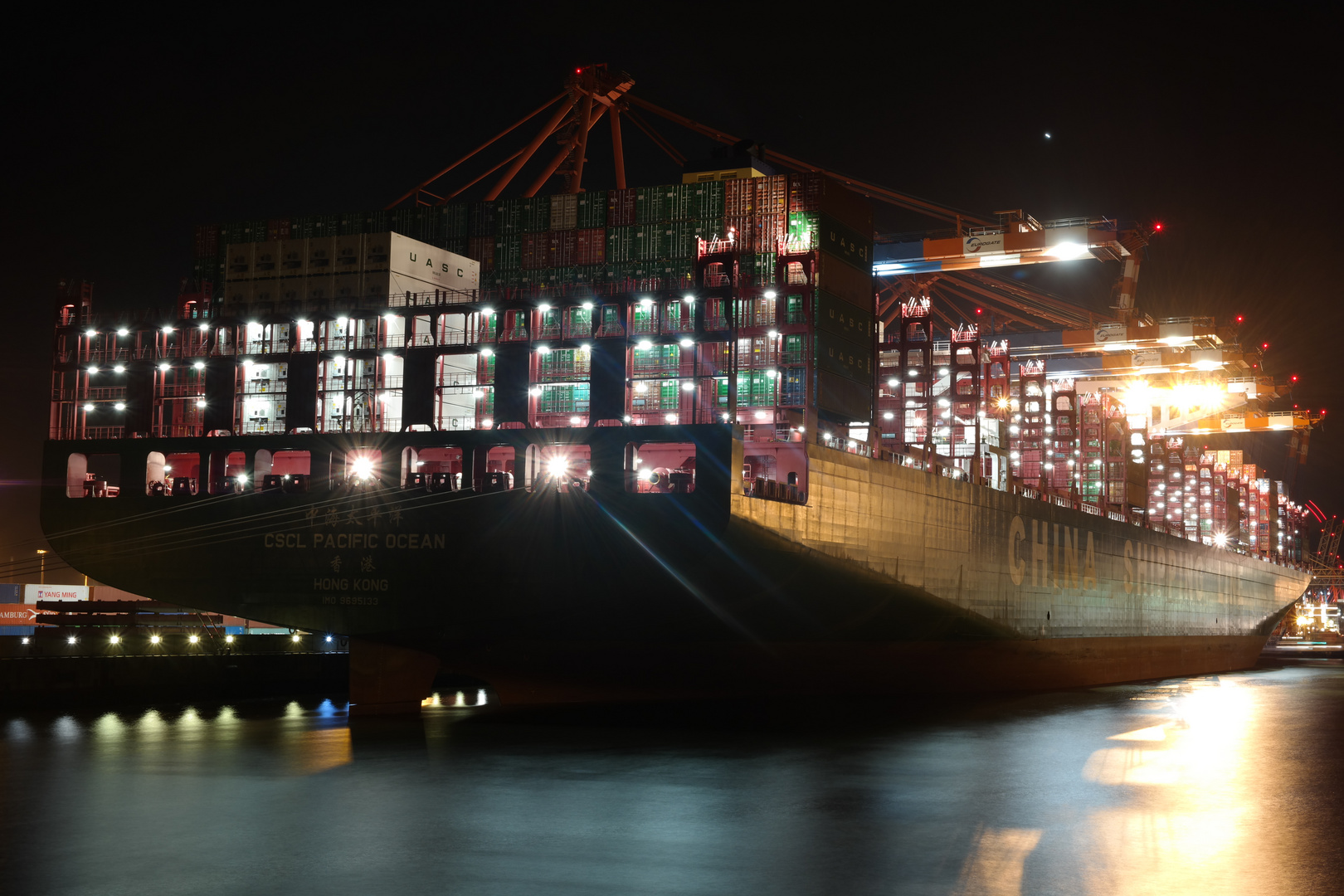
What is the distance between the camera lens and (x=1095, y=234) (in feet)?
121

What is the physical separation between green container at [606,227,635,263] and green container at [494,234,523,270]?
252 cm

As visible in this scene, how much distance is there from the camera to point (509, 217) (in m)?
32.1

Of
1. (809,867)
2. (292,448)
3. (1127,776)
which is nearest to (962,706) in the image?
(1127,776)

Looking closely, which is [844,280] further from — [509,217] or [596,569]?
[596,569]

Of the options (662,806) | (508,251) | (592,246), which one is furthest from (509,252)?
(662,806)

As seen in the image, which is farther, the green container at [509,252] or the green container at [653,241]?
the green container at [509,252]

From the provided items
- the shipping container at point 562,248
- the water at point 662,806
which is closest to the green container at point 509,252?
the shipping container at point 562,248

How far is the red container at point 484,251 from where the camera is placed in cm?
3209

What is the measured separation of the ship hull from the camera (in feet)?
85.5

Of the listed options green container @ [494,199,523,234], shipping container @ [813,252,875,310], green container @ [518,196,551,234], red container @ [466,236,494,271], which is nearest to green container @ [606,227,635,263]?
green container @ [518,196,551,234]

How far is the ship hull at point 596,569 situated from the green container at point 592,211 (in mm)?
6754

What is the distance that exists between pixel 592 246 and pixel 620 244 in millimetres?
725

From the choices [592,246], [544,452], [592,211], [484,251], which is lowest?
[544,452]

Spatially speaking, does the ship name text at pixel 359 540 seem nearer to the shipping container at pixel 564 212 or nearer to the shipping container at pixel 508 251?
the shipping container at pixel 508 251
